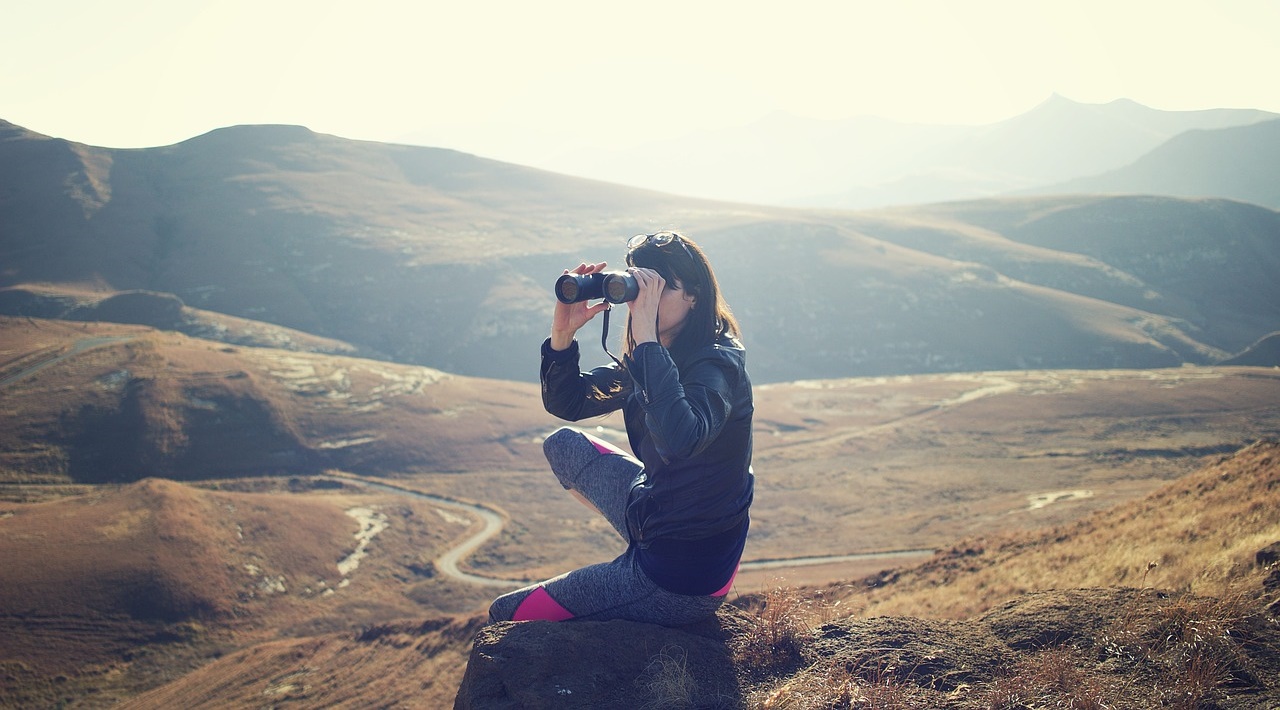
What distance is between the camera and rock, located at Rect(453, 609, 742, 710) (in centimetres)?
361

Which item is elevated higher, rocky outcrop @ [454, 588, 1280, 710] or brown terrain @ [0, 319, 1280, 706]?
rocky outcrop @ [454, 588, 1280, 710]

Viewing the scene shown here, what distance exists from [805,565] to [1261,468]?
54.6 ft

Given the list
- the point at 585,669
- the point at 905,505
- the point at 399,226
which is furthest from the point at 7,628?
the point at 399,226

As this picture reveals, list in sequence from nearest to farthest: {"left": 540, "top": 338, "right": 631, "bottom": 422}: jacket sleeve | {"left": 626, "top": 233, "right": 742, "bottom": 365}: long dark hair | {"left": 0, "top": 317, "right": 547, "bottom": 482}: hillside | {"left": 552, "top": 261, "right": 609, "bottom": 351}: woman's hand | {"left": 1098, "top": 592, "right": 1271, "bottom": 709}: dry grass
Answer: {"left": 1098, "top": 592, "right": 1271, "bottom": 709}: dry grass → {"left": 626, "top": 233, "right": 742, "bottom": 365}: long dark hair → {"left": 552, "top": 261, "right": 609, "bottom": 351}: woman's hand → {"left": 540, "top": 338, "right": 631, "bottom": 422}: jacket sleeve → {"left": 0, "top": 317, "right": 547, "bottom": 482}: hillside

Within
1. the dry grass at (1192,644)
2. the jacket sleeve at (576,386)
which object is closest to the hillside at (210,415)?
the jacket sleeve at (576,386)

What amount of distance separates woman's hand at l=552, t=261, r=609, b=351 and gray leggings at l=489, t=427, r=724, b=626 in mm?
772

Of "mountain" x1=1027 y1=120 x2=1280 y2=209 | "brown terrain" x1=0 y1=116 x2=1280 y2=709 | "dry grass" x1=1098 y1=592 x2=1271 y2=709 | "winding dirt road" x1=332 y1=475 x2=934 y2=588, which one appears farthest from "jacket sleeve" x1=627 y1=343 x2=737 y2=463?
"mountain" x1=1027 y1=120 x2=1280 y2=209

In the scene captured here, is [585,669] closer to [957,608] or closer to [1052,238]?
[957,608]

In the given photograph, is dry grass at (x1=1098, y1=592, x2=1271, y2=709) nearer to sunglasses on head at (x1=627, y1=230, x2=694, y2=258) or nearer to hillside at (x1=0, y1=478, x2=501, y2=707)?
sunglasses on head at (x1=627, y1=230, x2=694, y2=258)

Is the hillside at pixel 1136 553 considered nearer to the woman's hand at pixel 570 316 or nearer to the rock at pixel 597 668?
the rock at pixel 597 668

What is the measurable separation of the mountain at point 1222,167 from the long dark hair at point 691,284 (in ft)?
685

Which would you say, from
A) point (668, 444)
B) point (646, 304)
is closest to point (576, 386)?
point (646, 304)

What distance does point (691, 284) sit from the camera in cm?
379

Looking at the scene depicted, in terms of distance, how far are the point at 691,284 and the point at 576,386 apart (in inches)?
39.4
